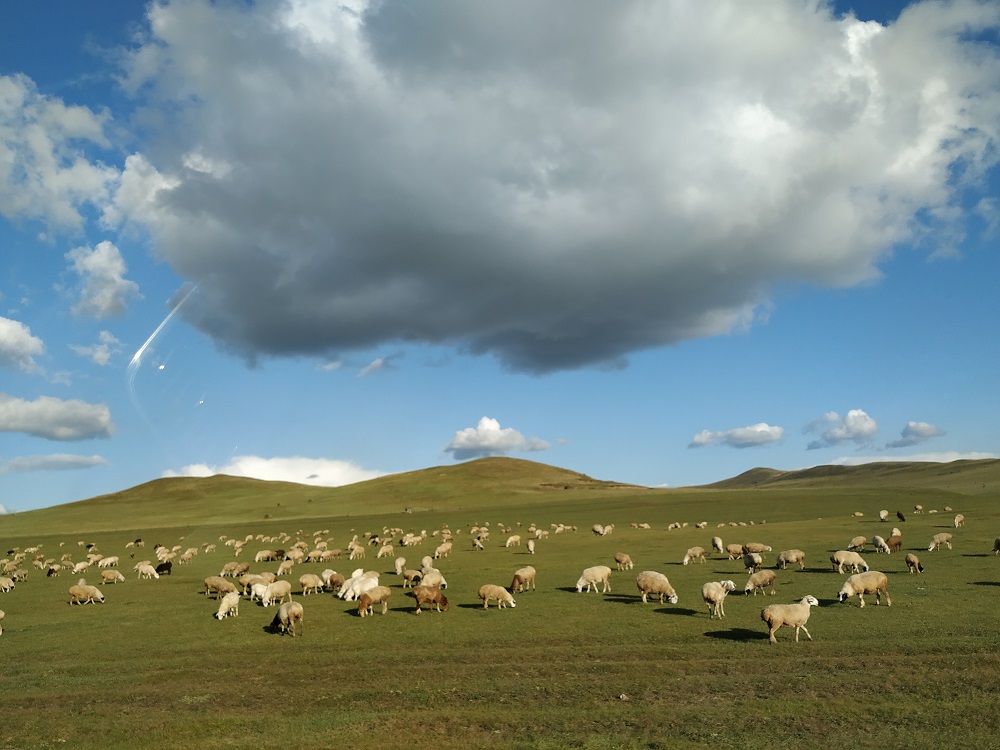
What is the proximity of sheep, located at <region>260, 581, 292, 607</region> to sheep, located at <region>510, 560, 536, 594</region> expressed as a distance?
952 cm

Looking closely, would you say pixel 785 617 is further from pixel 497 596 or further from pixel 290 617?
pixel 290 617

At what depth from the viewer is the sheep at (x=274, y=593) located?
1093 inches

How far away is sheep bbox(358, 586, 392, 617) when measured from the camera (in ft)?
81.7

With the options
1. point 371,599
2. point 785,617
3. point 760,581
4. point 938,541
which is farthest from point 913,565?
point 371,599

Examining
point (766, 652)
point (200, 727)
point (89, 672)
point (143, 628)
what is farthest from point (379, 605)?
point (766, 652)

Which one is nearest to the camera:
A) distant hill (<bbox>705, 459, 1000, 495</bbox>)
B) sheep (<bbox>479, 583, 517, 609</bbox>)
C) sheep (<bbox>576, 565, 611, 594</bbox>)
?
sheep (<bbox>479, 583, 517, 609</bbox>)

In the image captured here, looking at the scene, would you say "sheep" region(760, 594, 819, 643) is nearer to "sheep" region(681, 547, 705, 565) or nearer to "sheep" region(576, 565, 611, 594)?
"sheep" region(576, 565, 611, 594)

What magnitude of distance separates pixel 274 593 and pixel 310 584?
325cm

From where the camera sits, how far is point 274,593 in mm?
28297

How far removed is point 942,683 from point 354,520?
269 ft

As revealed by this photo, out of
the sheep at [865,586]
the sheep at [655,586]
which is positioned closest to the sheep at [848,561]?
the sheep at [865,586]

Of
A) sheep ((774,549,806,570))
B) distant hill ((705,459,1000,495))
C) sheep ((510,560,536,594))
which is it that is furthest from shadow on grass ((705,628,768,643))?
distant hill ((705,459,1000,495))

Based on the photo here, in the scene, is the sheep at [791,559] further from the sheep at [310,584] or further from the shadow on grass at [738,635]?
the sheep at [310,584]

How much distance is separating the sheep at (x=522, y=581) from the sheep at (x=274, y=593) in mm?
9522
